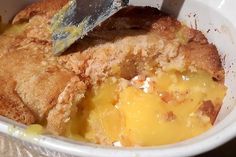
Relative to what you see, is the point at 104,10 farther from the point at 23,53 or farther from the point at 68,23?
the point at 23,53

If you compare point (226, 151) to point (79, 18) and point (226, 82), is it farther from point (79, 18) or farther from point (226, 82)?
point (79, 18)

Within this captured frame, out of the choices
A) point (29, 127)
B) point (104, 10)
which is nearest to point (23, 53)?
point (104, 10)

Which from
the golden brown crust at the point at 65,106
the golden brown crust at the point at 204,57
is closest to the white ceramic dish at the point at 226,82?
the golden brown crust at the point at 204,57

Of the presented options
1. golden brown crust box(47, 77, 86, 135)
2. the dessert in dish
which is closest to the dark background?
→ the dessert in dish

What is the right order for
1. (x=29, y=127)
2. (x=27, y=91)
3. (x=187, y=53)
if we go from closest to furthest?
(x=29, y=127) → (x=27, y=91) → (x=187, y=53)

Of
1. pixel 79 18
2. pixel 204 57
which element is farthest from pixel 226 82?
pixel 79 18

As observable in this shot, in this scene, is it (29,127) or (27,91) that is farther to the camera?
(27,91)

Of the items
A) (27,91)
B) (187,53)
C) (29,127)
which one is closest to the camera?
(29,127)

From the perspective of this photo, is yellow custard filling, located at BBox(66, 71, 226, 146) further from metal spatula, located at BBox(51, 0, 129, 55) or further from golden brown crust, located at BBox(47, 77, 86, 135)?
metal spatula, located at BBox(51, 0, 129, 55)
